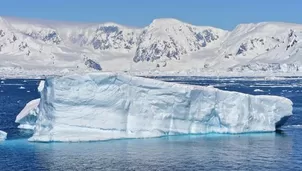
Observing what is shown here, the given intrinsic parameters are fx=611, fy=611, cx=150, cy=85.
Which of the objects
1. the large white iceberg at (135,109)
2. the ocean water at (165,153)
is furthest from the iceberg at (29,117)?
the large white iceberg at (135,109)

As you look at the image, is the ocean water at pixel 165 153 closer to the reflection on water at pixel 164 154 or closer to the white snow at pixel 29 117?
the reflection on water at pixel 164 154

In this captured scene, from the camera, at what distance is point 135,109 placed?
4331 cm

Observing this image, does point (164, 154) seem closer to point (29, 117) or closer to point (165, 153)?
point (165, 153)

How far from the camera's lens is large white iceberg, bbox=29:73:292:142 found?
138 ft

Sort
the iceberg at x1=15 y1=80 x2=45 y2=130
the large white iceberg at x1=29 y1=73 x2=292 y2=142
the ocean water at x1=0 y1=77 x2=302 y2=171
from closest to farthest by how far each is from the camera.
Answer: the ocean water at x1=0 y1=77 x2=302 y2=171 < the large white iceberg at x1=29 y1=73 x2=292 y2=142 < the iceberg at x1=15 y1=80 x2=45 y2=130

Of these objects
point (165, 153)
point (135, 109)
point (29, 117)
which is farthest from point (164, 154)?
point (29, 117)

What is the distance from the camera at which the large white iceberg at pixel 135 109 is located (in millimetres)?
42094

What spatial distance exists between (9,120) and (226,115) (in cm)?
2123

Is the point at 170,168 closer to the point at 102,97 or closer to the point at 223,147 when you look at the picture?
the point at 223,147

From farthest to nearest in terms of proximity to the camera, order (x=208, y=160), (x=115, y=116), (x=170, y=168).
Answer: (x=115, y=116)
(x=208, y=160)
(x=170, y=168)

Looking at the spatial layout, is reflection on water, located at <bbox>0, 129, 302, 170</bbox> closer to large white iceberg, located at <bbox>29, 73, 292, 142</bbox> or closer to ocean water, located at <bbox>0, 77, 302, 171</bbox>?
ocean water, located at <bbox>0, 77, 302, 171</bbox>

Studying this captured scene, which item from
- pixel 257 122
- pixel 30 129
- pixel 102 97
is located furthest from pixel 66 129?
pixel 257 122

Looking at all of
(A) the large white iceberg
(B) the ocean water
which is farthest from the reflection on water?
(A) the large white iceberg

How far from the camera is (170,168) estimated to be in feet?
110
